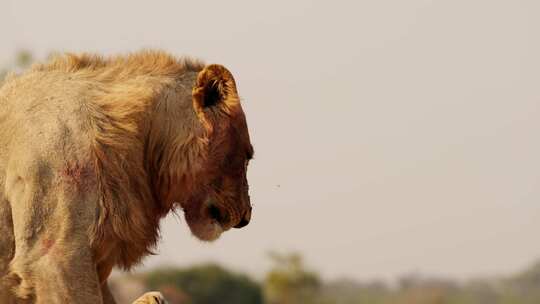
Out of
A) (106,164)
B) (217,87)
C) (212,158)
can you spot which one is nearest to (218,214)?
(212,158)

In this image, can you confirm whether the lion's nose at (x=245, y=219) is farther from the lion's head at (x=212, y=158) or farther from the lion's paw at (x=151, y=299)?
the lion's paw at (x=151, y=299)

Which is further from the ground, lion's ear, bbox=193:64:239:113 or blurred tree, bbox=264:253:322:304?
lion's ear, bbox=193:64:239:113

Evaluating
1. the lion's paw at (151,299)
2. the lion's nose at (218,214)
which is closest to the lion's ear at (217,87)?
the lion's nose at (218,214)

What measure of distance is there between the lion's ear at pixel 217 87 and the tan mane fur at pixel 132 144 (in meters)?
0.14

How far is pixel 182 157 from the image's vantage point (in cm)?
594

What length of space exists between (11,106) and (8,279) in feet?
3.00

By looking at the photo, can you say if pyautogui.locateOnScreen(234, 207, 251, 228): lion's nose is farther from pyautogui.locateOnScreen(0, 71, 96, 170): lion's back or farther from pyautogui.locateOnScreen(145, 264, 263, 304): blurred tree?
pyautogui.locateOnScreen(145, 264, 263, 304): blurred tree

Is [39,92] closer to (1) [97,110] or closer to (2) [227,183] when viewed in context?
(1) [97,110]

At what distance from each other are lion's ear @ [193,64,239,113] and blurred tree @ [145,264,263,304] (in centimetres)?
2890

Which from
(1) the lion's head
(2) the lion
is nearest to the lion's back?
(2) the lion

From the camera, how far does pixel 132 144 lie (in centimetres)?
565

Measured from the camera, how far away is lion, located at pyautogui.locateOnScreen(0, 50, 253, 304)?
5.33 metres

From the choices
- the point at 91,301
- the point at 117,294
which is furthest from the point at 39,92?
the point at 117,294

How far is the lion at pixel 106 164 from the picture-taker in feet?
17.5
